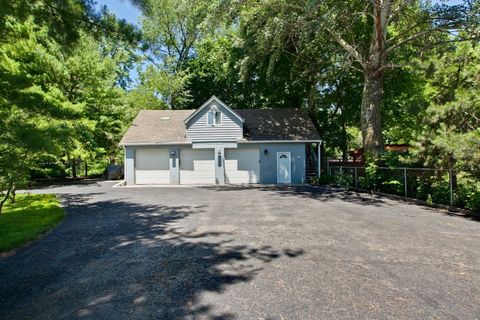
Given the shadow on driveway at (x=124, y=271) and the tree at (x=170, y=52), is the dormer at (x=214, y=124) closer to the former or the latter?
the tree at (x=170, y=52)

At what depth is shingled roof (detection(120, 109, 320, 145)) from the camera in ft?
63.1

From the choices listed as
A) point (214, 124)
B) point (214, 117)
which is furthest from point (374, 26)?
point (214, 124)

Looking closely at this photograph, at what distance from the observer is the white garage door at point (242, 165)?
1914cm

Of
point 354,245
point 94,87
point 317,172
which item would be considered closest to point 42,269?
point 354,245

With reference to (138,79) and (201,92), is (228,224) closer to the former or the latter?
(201,92)

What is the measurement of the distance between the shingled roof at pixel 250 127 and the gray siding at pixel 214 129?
62 centimetres

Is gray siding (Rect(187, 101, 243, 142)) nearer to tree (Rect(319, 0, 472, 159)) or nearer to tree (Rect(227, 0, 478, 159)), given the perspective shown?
tree (Rect(227, 0, 478, 159))

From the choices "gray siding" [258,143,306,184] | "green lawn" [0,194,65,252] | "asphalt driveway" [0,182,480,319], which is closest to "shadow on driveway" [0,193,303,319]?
"asphalt driveway" [0,182,480,319]

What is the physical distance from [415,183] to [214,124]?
1160 cm

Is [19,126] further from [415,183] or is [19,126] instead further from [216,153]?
[216,153]

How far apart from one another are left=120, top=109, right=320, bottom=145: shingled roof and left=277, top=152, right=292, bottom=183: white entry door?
1.05 metres

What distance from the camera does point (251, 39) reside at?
56.5 feet

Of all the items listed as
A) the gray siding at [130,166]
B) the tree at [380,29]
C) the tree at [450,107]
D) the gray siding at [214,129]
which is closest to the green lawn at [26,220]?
the gray siding at [130,166]

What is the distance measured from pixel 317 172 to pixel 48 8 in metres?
16.2
